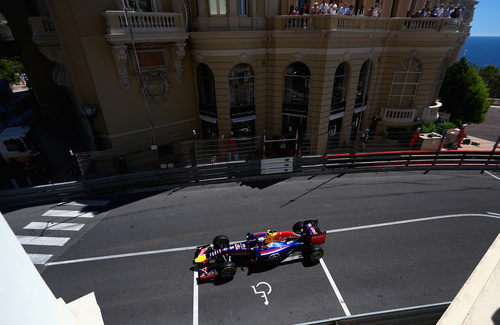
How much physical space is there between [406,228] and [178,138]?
14.1 m

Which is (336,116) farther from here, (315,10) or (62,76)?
(62,76)

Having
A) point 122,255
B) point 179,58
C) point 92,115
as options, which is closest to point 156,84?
point 179,58

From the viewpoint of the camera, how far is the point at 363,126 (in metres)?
20.2

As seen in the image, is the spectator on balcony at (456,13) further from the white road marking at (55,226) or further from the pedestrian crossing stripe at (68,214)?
the white road marking at (55,226)

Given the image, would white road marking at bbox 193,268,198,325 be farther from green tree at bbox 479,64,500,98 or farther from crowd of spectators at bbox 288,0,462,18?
green tree at bbox 479,64,500,98

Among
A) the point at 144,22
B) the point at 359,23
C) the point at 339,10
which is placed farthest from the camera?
the point at 359,23

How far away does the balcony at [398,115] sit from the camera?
1898 centimetres

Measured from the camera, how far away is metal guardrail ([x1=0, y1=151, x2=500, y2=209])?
37.8 ft

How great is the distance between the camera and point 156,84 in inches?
590

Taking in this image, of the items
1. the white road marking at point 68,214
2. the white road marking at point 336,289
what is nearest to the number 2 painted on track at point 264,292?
the white road marking at point 336,289

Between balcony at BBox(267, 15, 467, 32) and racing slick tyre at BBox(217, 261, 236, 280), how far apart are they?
13.4 meters

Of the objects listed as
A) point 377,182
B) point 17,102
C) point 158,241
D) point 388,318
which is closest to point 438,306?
point 388,318

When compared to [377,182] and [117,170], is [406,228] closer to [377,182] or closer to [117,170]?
[377,182]

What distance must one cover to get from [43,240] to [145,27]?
11.1 m
